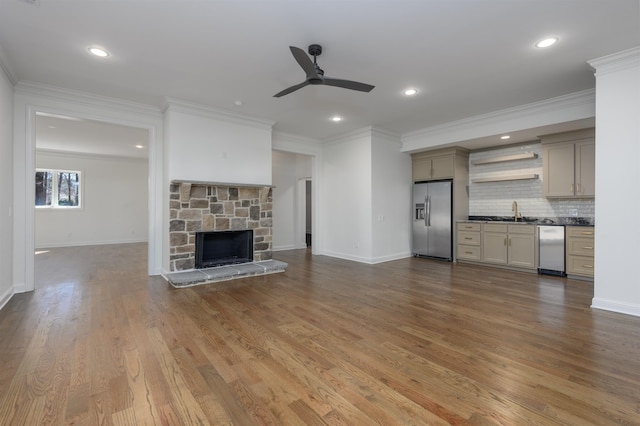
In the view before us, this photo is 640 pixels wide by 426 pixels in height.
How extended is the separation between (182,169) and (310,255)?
3.57 metres

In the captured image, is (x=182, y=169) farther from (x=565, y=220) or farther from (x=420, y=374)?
(x=565, y=220)

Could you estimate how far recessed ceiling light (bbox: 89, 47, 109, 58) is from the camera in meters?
3.17

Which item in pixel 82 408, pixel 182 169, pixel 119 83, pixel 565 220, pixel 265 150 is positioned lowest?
pixel 82 408

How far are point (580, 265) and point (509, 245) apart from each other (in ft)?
3.42

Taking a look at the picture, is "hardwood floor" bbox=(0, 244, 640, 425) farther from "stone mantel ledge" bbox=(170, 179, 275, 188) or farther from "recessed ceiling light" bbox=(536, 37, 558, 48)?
"recessed ceiling light" bbox=(536, 37, 558, 48)

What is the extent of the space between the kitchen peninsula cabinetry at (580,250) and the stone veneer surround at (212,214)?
202 inches

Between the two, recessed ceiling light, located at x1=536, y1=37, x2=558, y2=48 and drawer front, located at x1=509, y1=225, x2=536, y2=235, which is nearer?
recessed ceiling light, located at x1=536, y1=37, x2=558, y2=48

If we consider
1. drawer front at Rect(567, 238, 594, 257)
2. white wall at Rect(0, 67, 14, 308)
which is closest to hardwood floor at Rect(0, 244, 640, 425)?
white wall at Rect(0, 67, 14, 308)

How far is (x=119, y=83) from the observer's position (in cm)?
404

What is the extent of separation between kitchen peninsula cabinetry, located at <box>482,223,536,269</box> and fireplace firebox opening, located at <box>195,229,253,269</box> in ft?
15.0

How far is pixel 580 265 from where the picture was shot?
4.75m

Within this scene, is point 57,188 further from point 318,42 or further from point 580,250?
point 580,250

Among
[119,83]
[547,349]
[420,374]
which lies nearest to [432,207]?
[547,349]

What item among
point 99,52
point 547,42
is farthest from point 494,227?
point 99,52
